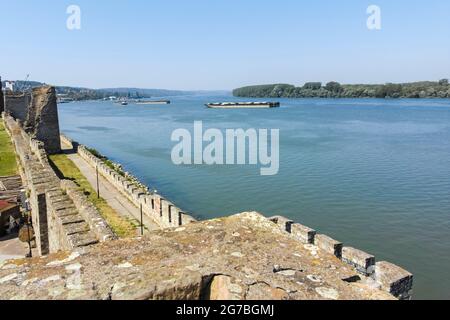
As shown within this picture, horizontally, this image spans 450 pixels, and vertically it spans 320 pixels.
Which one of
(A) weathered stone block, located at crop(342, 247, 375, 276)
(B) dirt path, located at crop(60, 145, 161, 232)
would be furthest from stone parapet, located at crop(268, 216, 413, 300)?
(B) dirt path, located at crop(60, 145, 161, 232)

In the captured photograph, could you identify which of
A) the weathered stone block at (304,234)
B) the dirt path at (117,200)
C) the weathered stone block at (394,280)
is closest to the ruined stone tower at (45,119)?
the dirt path at (117,200)

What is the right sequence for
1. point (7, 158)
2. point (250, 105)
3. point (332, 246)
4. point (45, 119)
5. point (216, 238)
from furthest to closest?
point (250, 105)
point (45, 119)
point (7, 158)
point (332, 246)
point (216, 238)

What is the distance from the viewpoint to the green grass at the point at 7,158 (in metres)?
17.7

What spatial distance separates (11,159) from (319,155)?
66.7 ft

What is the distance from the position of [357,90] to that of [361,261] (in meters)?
142

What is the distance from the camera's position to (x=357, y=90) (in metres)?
138

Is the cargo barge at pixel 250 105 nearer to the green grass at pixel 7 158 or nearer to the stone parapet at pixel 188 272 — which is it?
the green grass at pixel 7 158

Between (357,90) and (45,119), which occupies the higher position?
(357,90)

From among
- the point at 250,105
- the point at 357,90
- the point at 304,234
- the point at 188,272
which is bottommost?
the point at 304,234

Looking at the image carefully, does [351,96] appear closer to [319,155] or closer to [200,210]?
[319,155]

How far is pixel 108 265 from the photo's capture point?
2291 mm

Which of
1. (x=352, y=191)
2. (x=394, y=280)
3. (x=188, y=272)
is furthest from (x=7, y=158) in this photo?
(x=188, y=272)

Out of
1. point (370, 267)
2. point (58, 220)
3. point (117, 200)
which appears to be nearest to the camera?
point (370, 267)

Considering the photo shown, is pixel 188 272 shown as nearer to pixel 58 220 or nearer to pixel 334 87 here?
pixel 58 220
